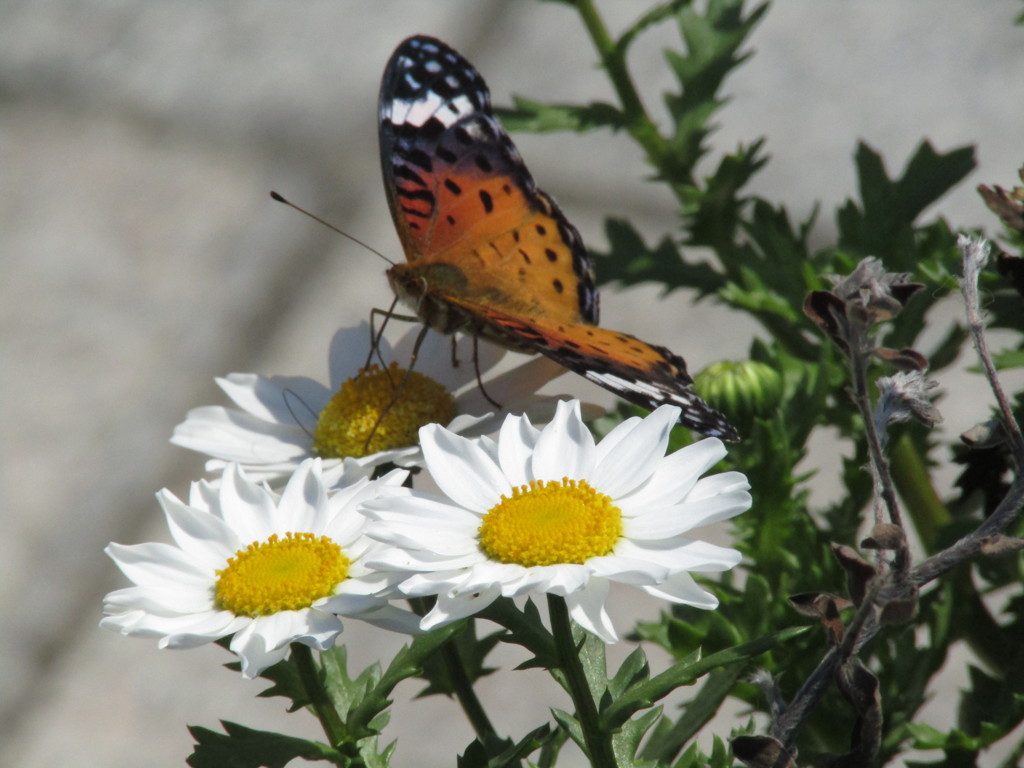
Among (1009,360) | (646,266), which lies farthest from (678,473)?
(646,266)

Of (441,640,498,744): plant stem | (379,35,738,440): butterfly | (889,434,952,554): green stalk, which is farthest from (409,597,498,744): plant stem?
(889,434,952,554): green stalk

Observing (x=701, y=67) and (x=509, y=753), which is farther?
(x=701, y=67)

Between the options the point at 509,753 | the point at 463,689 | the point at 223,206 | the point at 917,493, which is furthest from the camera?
the point at 223,206

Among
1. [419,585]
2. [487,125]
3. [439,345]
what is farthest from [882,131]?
[419,585]

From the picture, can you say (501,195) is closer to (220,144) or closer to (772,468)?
(772,468)

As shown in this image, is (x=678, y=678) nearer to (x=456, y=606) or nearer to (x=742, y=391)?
(x=456, y=606)

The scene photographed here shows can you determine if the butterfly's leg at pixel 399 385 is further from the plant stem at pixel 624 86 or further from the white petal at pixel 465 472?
the plant stem at pixel 624 86
